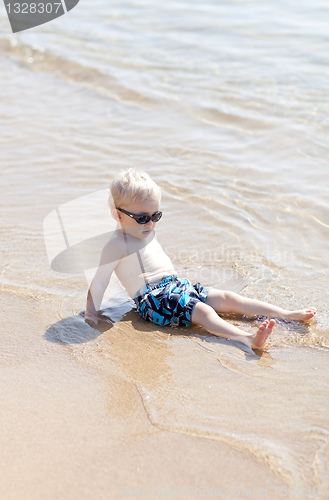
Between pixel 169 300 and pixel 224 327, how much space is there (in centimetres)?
39

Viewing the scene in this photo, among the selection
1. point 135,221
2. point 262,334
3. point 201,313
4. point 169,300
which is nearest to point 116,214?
point 135,221

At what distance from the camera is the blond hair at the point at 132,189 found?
140 inches

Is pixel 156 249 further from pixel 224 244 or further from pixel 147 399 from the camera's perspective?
pixel 147 399

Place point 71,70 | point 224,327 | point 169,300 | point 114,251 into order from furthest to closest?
point 71,70 < point 114,251 < point 169,300 < point 224,327

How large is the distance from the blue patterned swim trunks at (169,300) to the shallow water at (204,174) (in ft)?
0.50

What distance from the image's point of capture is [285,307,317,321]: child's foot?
342cm

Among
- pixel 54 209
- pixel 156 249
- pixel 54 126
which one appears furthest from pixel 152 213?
pixel 54 126

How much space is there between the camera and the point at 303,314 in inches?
135

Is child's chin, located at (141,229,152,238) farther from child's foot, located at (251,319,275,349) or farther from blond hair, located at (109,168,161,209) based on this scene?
child's foot, located at (251,319,275,349)

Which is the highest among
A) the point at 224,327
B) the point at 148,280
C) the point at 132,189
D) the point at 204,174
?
the point at 132,189

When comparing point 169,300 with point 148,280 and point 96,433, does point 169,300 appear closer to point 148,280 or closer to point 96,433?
point 148,280

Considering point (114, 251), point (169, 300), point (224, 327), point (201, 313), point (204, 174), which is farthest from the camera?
point (204, 174)

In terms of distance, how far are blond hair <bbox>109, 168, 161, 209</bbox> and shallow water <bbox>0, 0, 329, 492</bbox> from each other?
2.41 ft

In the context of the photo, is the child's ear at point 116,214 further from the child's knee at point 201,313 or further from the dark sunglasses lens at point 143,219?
the child's knee at point 201,313
